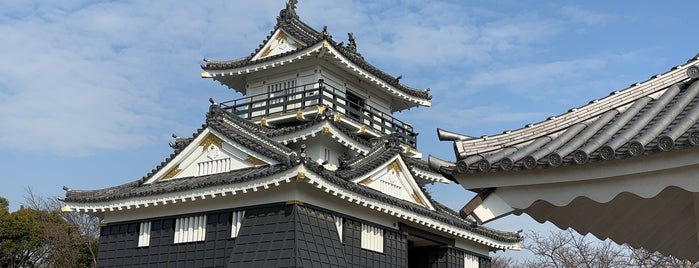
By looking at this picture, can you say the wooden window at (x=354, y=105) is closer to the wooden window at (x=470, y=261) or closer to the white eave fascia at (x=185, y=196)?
the wooden window at (x=470, y=261)

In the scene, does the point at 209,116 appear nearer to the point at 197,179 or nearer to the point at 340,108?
the point at 197,179

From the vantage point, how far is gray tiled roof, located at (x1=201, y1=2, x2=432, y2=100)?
76.4ft

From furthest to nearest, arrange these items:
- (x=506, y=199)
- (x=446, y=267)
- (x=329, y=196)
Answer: (x=446, y=267)
(x=329, y=196)
(x=506, y=199)

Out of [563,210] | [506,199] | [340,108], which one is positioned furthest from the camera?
[340,108]

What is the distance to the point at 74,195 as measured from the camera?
20062 mm

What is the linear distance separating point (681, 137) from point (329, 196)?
1337cm

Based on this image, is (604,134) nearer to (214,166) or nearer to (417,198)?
(214,166)

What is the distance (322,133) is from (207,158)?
3594 millimetres

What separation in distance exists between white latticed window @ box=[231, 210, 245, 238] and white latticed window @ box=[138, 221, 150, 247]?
9.96 feet

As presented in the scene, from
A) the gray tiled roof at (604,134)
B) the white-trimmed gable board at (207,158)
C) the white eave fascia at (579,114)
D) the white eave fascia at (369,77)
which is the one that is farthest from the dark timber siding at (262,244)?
the gray tiled roof at (604,134)

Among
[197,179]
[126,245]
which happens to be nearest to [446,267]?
[197,179]

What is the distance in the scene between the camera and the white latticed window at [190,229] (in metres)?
18.1

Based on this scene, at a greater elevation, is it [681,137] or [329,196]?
[329,196]

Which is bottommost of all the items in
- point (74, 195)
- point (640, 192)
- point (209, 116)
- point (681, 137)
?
point (640, 192)
